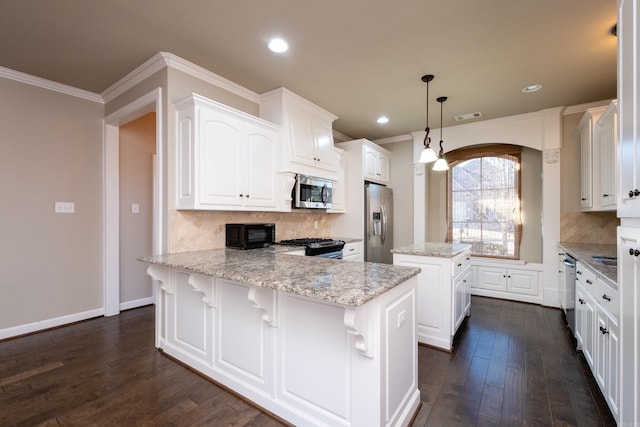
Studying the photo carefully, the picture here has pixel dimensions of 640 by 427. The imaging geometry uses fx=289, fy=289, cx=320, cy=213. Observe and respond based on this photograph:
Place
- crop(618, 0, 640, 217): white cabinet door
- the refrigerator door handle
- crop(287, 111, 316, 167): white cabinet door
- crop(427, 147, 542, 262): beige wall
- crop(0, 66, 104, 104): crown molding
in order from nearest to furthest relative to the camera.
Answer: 1. crop(618, 0, 640, 217): white cabinet door
2. crop(0, 66, 104, 104): crown molding
3. crop(287, 111, 316, 167): white cabinet door
4. crop(427, 147, 542, 262): beige wall
5. the refrigerator door handle

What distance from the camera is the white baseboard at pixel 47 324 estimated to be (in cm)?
284

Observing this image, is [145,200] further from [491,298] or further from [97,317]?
[491,298]

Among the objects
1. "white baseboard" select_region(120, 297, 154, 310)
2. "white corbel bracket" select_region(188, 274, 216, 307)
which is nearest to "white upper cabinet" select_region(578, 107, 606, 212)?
"white corbel bracket" select_region(188, 274, 216, 307)

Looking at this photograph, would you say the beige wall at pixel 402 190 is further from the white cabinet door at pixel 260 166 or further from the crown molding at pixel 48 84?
the crown molding at pixel 48 84

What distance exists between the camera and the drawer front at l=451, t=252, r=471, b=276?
268 centimetres

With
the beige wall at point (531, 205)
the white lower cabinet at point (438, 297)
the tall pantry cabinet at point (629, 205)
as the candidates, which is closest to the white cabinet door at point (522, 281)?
the beige wall at point (531, 205)

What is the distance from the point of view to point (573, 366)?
→ 2322 mm

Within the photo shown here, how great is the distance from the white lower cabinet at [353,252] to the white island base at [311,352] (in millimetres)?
1985

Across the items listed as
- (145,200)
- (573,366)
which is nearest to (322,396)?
(573,366)

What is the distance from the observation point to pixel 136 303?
3822 mm

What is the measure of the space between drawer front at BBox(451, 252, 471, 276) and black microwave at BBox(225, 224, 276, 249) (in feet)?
6.17

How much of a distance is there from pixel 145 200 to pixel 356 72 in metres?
3.19

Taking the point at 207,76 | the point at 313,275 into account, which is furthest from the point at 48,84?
the point at 313,275

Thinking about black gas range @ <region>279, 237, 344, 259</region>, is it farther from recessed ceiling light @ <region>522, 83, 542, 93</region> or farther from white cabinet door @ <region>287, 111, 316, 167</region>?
recessed ceiling light @ <region>522, 83, 542, 93</region>
